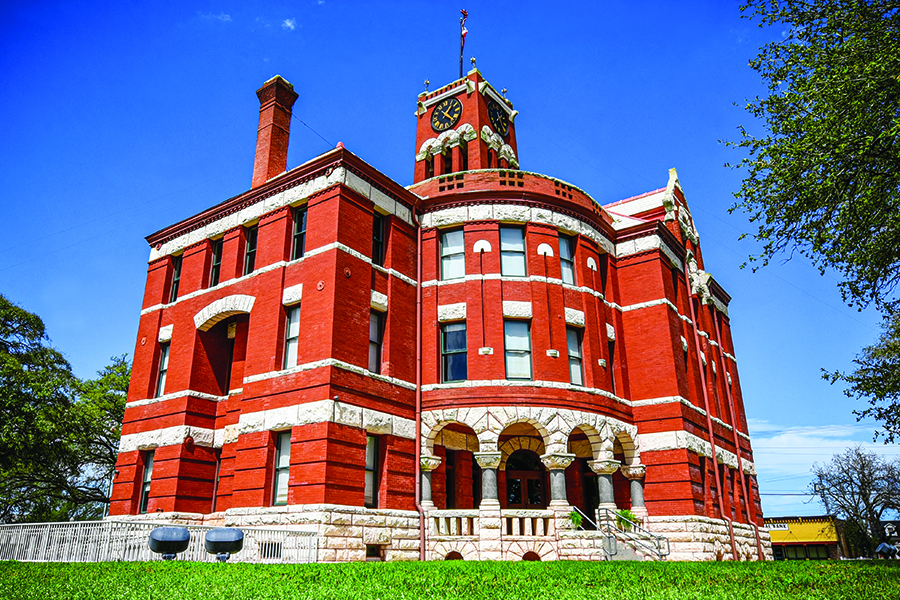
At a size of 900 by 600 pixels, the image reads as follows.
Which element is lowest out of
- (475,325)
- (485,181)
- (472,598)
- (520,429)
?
(472,598)

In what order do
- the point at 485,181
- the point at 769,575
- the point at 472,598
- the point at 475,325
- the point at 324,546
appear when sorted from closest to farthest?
the point at 472,598, the point at 769,575, the point at 324,546, the point at 475,325, the point at 485,181

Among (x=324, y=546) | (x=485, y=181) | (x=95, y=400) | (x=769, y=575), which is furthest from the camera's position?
(x=95, y=400)

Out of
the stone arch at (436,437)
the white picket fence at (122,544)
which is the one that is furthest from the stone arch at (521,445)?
the white picket fence at (122,544)

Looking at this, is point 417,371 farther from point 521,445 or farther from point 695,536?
point 695,536

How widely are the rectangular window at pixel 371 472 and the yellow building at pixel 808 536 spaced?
49.9m

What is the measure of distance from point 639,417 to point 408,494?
10006 millimetres

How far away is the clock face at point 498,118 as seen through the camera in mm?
34625

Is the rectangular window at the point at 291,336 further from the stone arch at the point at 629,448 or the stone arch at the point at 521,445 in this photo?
the stone arch at the point at 629,448

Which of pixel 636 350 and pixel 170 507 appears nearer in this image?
pixel 170 507

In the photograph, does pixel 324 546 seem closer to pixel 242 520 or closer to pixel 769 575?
pixel 242 520

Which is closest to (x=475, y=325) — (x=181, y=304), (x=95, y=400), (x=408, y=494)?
(x=408, y=494)

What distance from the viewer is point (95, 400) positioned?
122ft

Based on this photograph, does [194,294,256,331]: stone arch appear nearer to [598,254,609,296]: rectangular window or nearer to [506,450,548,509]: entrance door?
[506,450,548,509]: entrance door

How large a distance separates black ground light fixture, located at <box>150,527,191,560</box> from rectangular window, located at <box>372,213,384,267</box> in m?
12.5
